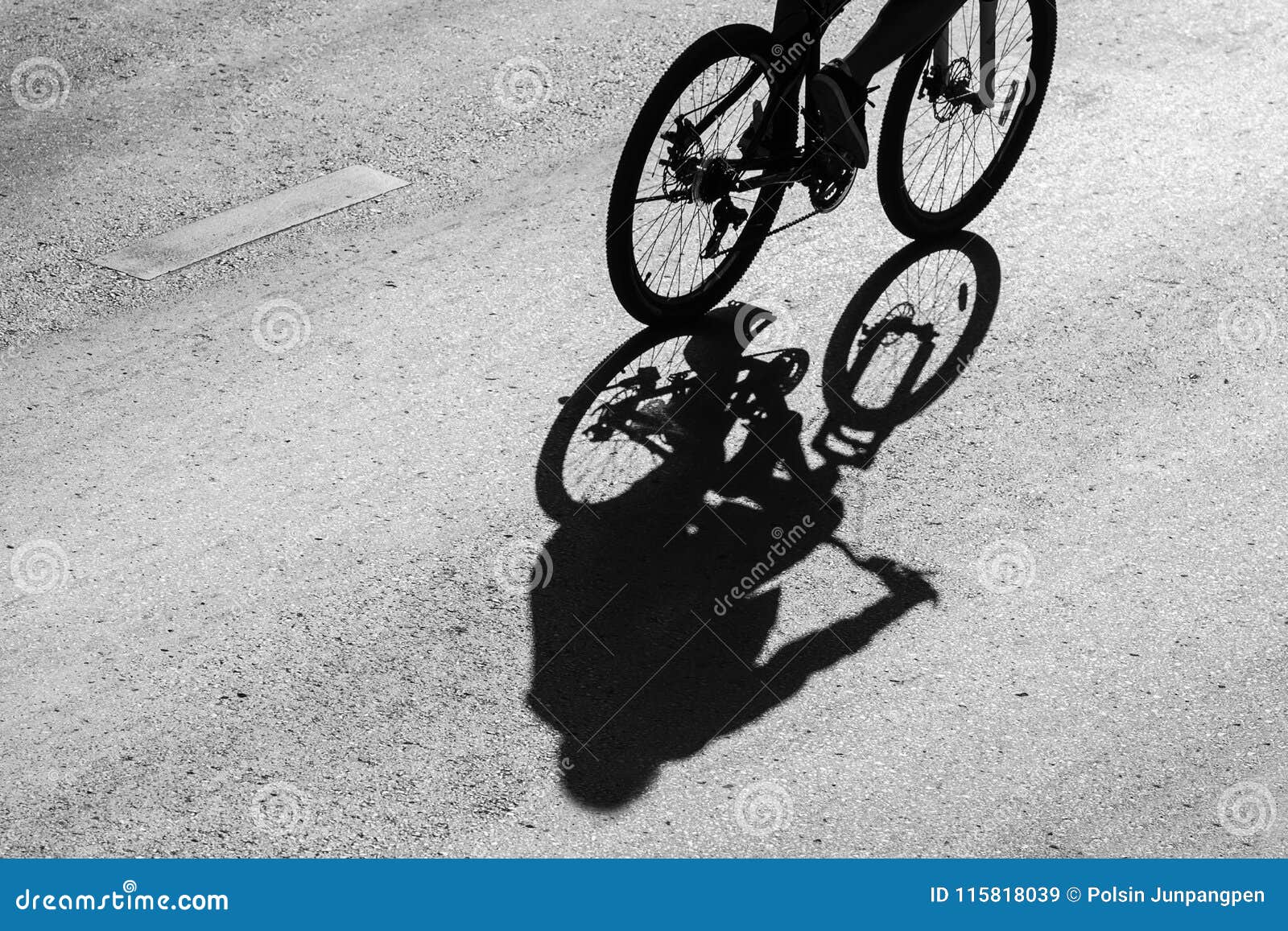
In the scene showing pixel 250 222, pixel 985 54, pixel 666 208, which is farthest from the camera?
pixel 250 222

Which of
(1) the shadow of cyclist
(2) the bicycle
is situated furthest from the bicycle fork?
(1) the shadow of cyclist

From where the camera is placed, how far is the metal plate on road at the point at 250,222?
616 centimetres

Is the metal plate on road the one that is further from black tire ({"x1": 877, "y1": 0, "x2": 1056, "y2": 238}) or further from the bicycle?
black tire ({"x1": 877, "y1": 0, "x2": 1056, "y2": 238})

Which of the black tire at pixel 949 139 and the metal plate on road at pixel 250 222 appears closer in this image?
the black tire at pixel 949 139

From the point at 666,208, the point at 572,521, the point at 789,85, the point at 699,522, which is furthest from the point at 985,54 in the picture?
the point at 572,521

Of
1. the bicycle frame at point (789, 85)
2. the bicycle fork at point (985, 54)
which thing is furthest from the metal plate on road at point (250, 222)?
the bicycle fork at point (985, 54)

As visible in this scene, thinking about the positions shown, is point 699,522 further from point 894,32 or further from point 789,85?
point 894,32

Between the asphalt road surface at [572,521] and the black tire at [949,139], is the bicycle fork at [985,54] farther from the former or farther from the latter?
the asphalt road surface at [572,521]

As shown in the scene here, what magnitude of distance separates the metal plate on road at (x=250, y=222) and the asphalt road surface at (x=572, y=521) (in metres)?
0.09

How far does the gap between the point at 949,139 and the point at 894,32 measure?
1.12 metres

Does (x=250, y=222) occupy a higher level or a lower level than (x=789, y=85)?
lower

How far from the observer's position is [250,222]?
6.43 metres

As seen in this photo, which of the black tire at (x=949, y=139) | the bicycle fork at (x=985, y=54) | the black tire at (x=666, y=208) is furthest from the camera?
the bicycle fork at (x=985, y=54)

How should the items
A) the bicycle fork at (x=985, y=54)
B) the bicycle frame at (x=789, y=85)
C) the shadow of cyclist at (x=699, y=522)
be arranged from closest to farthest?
the shadow of cyclist at (x=699, y=522)
the bicycle frame at (x=789, y=85)
the bicycle fork at (x=985, y=54)
